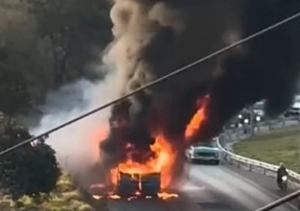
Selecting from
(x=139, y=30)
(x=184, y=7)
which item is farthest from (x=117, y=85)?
(x=184, y=7)

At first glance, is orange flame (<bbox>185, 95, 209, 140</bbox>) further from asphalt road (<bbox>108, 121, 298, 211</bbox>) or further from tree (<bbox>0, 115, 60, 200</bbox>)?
tree (<bbox>0, 115, 60, 200</bbox>)

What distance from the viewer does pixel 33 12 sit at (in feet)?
12.1

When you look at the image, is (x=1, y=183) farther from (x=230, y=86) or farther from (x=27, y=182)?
(x=230, y=86)

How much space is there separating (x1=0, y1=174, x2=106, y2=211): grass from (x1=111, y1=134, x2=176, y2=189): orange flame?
245mm

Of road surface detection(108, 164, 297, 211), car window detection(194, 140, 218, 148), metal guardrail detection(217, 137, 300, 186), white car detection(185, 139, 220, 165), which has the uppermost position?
car window detection(194, 140, 218, 148)

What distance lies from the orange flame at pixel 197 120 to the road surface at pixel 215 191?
23cm

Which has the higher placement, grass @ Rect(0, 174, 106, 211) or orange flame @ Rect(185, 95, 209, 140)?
orange flame @ Rect(185, 95, 209, 140)

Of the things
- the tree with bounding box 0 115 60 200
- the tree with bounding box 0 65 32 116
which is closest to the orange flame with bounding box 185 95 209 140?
the tree with bounding box 0 115 60 200

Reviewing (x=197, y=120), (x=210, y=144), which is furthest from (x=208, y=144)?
(x=197, y=120)

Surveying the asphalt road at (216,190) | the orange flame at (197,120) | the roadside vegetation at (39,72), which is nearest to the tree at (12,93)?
the roadside vegetation at (39,72)

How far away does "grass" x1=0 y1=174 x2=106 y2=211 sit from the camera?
3574 millimetres

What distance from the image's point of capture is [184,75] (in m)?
3.84

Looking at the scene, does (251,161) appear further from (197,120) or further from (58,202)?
(58,202)

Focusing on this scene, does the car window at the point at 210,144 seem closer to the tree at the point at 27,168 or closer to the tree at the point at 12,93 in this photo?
the tree at the point at 27,168
